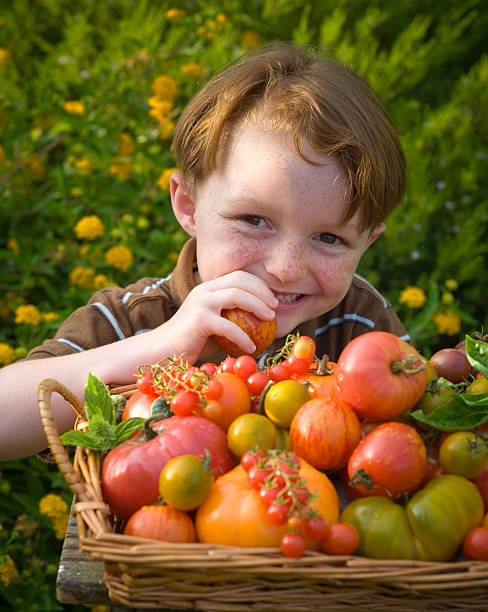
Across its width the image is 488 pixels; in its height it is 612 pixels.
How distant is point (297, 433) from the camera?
1154 millimetres

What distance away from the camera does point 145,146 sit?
9.46 feet

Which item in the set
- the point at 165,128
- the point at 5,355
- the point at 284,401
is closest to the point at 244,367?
the point at 284,401

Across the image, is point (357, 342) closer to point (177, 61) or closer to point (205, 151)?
point (205, 151)

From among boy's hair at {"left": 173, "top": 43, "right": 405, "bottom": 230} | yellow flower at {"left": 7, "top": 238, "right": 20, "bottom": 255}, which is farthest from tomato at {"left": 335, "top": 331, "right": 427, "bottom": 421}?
yellow flower at {"left": 7, "top": 238, "right": 20, "bottom": 255}

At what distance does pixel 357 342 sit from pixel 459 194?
280cm

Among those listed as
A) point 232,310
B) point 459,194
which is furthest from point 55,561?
point 459,194

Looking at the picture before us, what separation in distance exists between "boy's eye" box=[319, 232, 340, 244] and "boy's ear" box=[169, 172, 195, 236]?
0.43 meters

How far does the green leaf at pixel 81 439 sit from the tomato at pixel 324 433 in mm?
351

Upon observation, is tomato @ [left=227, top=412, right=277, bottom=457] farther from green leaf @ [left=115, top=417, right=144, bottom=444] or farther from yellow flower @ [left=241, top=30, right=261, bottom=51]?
yellow flower @ [left=241, top=30, right=261, bottom=51]

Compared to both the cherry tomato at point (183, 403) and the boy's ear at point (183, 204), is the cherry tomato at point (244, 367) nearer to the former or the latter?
the cherry tomato at point (183, 403)

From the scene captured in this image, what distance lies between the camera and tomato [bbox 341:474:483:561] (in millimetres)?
1041

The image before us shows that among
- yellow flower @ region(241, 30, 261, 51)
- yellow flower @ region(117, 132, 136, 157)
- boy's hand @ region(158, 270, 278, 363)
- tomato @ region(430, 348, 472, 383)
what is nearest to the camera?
tomato @ region(430, 348, 472, 383)

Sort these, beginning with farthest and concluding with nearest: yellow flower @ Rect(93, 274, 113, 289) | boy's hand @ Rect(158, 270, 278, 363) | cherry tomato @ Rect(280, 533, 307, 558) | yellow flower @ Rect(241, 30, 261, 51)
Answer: yellow flower @ Rect(241, 30, 261, 51)
yellow flower @ Rect(93, 274, 113, 289)
boy's hand @ Rect(158, 270, 278, 363)
cherry tomato @ Rect(280, 533, 307, 558)

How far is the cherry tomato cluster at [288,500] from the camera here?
0.97m
